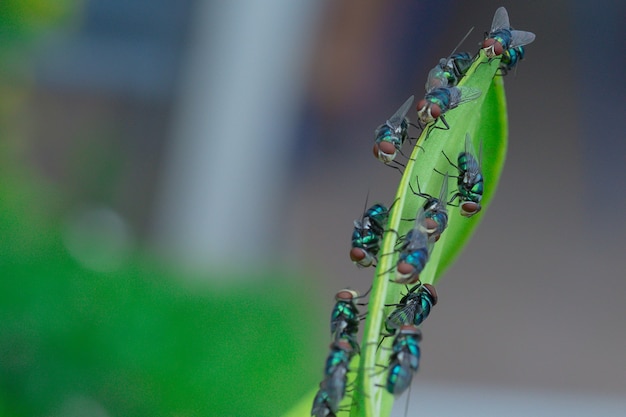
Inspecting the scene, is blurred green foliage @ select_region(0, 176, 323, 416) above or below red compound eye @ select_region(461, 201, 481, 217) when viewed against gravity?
below

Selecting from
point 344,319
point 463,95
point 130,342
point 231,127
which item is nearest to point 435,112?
point 463,95

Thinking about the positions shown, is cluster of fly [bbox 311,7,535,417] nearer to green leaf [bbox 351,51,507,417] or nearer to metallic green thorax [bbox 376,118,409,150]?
green leaf [bbox 351,51,507,417]

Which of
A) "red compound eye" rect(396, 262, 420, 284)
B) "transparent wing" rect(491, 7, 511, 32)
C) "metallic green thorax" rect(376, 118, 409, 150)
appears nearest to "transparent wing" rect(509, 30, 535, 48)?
"transparent wing" rect(491, 7, 511, 32)

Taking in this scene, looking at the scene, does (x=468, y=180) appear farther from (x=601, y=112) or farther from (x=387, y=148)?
(x=601, y=112)

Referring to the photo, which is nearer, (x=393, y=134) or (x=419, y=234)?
(x=419, y=234)

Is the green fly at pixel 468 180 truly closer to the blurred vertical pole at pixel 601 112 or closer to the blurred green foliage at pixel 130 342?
the blurred green foliage at pixel 130 342

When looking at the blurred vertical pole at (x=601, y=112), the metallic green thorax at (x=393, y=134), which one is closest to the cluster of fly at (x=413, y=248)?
the metallic green thorax at (x=393, y=134)

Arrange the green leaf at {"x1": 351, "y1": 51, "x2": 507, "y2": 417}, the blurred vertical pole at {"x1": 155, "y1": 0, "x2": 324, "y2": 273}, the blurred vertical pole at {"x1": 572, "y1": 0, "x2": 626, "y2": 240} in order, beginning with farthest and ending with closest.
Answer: the blurred vertical pole at {"x1": 572, "y1": 0, "x2": 626, "y2": 240} < the blurred vertical pole at {"x1": 155, "y1": 0, "x2": 324, "y2": 273} < the green leaf at {"x1": 351, "y1": 51, "x2": 507, "y2": 417}
